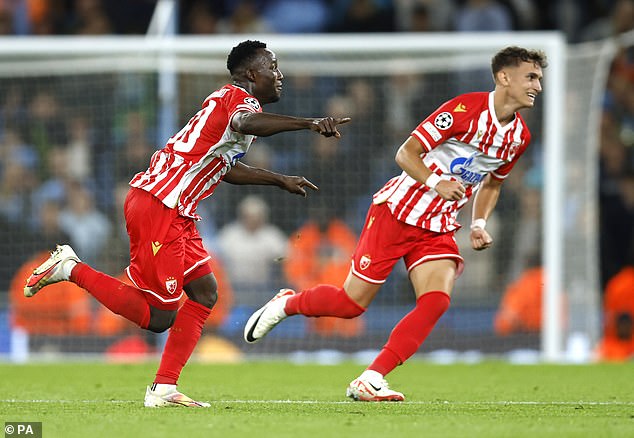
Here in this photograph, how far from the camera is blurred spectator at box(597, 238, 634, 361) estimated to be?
12.9 meters

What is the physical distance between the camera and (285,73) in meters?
13.4

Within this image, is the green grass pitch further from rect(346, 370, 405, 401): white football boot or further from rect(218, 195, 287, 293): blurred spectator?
rect(218, 195, 287, 293): blurred spectator

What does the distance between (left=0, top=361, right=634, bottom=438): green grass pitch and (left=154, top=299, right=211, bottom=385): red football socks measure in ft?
0.96

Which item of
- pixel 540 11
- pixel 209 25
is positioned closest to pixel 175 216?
pixel 209 25

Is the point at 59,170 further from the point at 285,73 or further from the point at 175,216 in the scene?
the point at 175,216

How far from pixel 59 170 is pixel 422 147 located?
22.8 feet

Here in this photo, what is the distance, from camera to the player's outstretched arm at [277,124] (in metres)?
6.32

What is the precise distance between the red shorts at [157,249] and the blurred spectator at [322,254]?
587 cm

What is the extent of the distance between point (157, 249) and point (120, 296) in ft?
1.22

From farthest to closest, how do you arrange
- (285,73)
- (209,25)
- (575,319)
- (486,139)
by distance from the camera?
(209,25) < (285,73) < (575,319) < (486,139)

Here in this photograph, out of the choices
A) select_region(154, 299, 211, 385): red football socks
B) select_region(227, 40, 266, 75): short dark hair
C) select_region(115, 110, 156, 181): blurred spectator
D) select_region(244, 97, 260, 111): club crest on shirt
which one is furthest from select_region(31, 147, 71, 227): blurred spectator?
select_region(244, 97, 260, 111): club crest on shirt

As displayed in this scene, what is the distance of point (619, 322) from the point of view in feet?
42.5

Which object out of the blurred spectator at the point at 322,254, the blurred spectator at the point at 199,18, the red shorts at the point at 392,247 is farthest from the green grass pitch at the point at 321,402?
the blurred spectator at the point at 199,18

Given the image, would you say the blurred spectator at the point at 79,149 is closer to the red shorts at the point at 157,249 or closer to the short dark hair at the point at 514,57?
the red shorts at the point at 157,249
